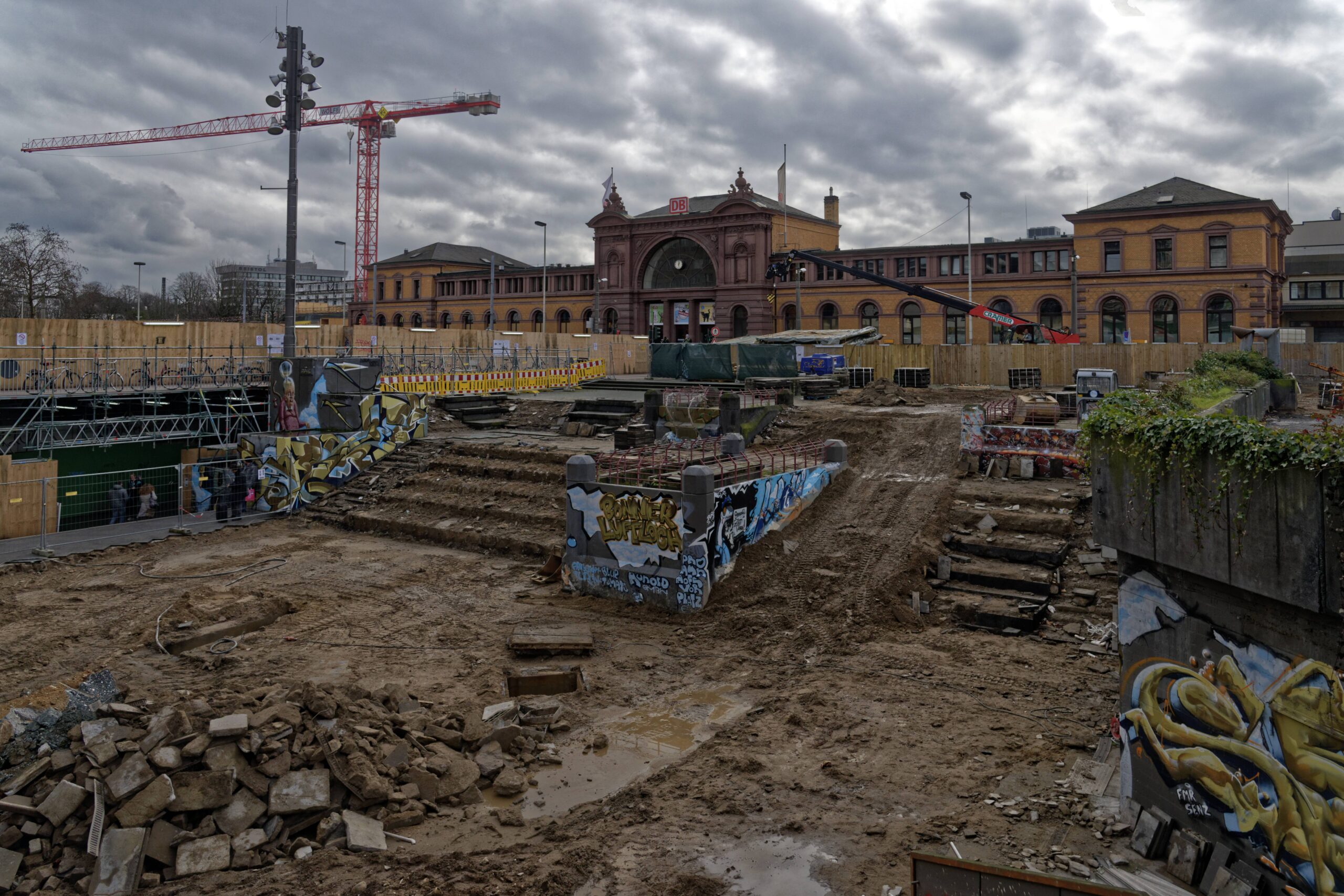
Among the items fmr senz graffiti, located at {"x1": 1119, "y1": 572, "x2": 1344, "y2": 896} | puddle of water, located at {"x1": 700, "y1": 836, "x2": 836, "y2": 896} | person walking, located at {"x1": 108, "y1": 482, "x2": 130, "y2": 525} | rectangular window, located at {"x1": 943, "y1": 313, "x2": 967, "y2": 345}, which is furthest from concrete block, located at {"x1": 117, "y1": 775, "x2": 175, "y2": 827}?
rectangular window, located at {"x1": 943, "y1": 313, "x2": 967, "y2": 345}

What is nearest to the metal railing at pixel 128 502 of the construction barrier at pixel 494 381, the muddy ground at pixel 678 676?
the muddy ground at pixel 678 676

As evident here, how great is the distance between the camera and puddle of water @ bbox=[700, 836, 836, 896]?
8.62 m

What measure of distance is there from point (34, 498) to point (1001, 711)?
22639 mm

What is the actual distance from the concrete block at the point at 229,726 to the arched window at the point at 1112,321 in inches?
2178

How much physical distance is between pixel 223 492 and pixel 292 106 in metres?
10.9

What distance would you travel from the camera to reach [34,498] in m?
22.6

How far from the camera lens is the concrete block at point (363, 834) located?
9.29 meters

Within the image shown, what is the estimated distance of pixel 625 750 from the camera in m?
12.2

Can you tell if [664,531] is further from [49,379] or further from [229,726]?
[49,379]

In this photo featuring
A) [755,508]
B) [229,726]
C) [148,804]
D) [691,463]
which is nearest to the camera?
[148,804]

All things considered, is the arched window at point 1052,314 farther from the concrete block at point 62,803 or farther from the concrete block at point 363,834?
the concrete block at point 62,803

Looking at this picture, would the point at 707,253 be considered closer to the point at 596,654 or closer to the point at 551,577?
the point at 551,577

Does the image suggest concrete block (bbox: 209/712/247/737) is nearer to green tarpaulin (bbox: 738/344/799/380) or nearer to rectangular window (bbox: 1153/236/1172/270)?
green tarpaulin (bbox: 738/344/799/380)

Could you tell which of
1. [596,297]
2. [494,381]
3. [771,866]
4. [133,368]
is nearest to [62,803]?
[771,866]
